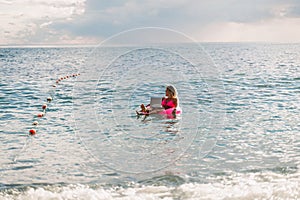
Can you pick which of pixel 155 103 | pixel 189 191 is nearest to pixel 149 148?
pixel 189 191

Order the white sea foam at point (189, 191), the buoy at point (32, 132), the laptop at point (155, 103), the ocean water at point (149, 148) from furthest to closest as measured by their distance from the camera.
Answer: the laptop at point (155, 103) → the buoy at point (32, 132) → the ocean water at point (149, 148) → the white sea foam at point (189, 191)

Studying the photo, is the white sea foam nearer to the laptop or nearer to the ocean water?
the ocean water

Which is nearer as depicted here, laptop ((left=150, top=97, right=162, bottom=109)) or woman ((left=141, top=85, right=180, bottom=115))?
woman ((left=141, top=85, right=180, bottom=115))

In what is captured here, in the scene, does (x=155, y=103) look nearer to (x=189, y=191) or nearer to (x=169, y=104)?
(x=169, y=104)

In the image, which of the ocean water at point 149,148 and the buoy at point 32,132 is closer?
the ocean water at point 149,148

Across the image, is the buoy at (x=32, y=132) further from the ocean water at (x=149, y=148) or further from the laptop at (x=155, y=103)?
the laptop at (x=155, y=103)

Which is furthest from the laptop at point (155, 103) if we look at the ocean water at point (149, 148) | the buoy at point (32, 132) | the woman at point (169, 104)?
the buoy at point (32, 132)

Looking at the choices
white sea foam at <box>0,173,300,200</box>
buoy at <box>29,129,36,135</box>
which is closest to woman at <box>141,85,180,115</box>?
buoy at <box>29,129,36,135</box>

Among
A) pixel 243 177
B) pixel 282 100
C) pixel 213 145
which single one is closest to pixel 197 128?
pixel 213 145

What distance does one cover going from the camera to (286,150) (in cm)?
958

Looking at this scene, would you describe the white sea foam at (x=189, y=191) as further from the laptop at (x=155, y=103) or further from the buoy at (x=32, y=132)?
the laptop at (x=155, y=103)

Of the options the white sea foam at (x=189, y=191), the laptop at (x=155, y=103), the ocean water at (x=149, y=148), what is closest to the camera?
the white sea foam at (x=189, y=191)

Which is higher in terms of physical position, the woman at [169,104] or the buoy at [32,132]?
→ the woman at [169,104]

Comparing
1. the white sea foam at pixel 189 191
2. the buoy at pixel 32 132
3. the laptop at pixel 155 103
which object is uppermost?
the laptop at pixel 155 103
